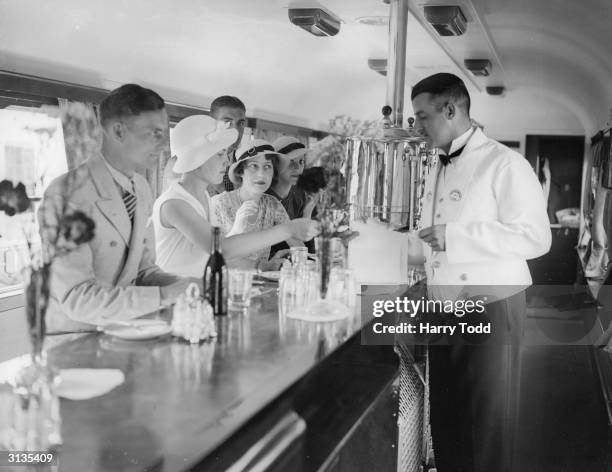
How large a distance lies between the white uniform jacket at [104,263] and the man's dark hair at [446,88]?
130 cm

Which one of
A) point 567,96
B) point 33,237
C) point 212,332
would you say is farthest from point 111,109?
point 567,96

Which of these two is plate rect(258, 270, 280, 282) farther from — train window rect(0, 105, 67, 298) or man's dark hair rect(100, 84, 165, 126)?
train window rect(0, 105, 67, 298)

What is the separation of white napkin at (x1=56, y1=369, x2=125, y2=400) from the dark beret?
174cm

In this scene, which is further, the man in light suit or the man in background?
the man in background

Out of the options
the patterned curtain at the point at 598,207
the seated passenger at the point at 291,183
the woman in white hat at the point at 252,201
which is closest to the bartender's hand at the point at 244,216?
the woman in white hat at the point at 252,201

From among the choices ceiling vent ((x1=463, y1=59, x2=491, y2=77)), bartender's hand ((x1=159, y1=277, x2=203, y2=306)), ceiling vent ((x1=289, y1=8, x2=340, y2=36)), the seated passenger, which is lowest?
bartender's hand ((x1=159, y1=277, x2=203, y2=306))

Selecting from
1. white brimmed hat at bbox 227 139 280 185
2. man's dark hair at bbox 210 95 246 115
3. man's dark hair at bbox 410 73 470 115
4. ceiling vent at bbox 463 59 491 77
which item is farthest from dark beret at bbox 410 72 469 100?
man's dark hair at bbox 210 95 246 115

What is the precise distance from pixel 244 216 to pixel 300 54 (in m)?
0.68

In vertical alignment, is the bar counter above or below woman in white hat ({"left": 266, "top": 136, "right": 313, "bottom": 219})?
below

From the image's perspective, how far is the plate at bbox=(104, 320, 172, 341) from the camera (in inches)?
58.9

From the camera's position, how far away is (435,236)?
250cm

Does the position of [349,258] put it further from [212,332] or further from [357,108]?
[212,332]

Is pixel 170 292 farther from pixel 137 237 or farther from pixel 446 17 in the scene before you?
pixel 446 17

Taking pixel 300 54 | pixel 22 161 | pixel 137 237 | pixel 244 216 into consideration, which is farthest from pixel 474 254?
pixel 22 161
